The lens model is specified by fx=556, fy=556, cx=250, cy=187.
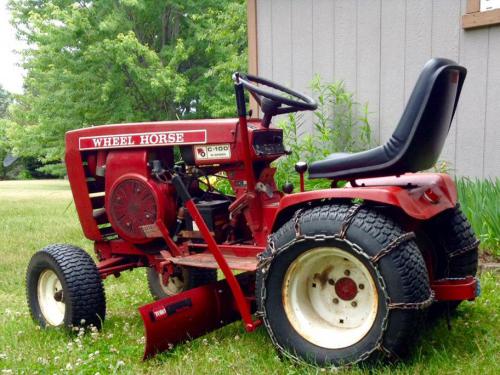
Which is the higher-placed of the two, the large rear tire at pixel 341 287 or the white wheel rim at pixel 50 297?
the large rear tire at pixel 341 287

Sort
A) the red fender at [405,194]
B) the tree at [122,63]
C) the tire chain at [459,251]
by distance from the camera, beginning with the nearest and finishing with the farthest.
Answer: the red fender at [405,194] → the tire chain at [459,251] → the tree at [122,63]

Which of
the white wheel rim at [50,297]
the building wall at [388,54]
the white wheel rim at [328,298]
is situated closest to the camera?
the white wheel rim at [328,298]

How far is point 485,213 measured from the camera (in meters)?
4.12

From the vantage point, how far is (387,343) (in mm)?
2316

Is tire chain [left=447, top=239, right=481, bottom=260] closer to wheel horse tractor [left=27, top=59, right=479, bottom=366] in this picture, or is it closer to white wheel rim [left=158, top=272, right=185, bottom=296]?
wheel horse tractor [left=27, top=59, right=479, bottom=366]

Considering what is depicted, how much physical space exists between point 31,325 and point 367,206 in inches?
92.3

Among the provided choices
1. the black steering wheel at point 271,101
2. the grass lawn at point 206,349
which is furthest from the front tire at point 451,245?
the black steering wheel at point 271,101

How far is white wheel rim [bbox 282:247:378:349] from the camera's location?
2502 millimetres

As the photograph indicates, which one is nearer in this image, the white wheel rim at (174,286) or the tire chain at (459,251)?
the tire chain at (459,251)

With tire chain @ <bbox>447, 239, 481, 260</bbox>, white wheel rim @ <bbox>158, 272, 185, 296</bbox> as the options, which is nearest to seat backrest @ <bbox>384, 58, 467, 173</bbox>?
tire chain @ <bbox>447, 239, 481, 260</bbox>

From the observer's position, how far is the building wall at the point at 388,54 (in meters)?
5.01

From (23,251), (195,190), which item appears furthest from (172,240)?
(23,251)

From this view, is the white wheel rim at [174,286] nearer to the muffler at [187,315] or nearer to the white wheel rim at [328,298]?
the muffler at [187,315]

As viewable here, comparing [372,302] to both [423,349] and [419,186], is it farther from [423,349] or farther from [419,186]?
[419,186]
